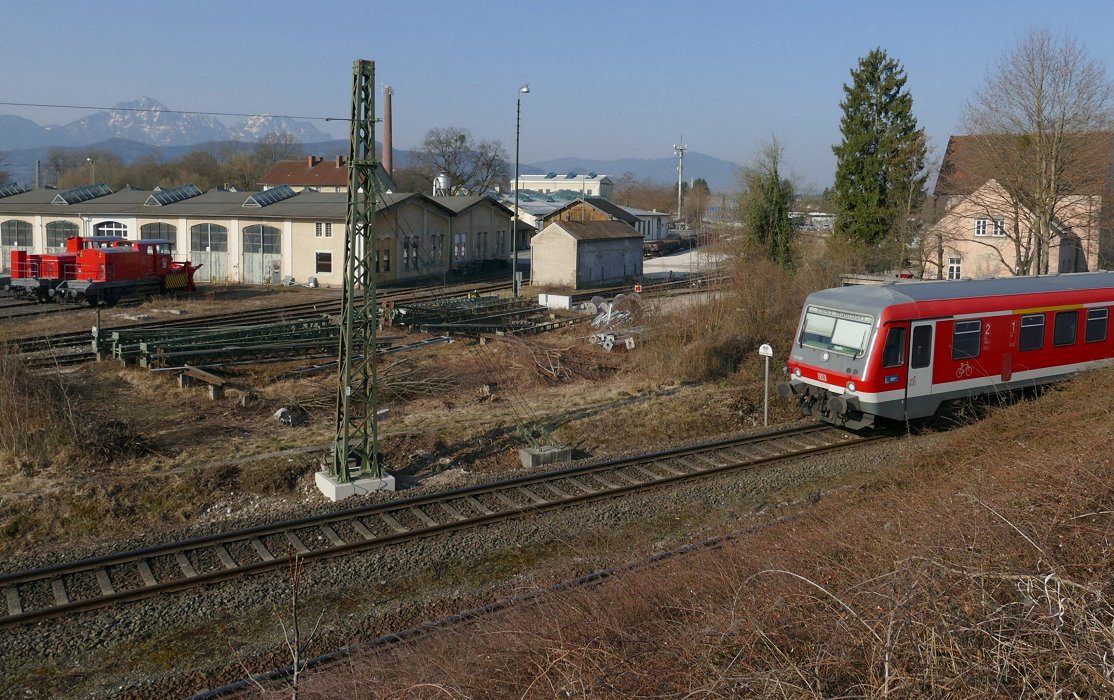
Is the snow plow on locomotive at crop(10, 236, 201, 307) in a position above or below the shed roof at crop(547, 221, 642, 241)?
below

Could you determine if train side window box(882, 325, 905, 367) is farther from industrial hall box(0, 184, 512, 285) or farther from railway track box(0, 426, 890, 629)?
industrial hall box(0, 184, 512, 285)

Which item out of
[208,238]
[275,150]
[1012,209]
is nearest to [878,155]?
[1012,209]

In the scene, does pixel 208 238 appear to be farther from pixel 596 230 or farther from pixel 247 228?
pixel 596 230

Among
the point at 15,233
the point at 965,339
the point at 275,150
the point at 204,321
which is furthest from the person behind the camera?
the point at 275,150

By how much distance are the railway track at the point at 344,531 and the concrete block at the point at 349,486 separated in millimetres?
993

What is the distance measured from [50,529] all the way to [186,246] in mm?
30987

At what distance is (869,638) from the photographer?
17.0 ft

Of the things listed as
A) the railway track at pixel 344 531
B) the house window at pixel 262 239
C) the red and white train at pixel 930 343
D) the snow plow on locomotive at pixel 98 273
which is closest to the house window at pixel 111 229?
the house window at pixel 262 239

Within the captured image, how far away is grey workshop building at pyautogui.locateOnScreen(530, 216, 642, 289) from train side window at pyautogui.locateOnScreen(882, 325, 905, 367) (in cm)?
2417

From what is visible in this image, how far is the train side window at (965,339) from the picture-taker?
47.8ft

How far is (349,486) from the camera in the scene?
12391 mm

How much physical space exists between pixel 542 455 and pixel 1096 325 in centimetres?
1067

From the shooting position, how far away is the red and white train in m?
14.0

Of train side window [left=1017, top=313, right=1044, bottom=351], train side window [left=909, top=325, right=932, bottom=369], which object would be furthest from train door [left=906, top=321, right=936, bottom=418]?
train side window [left=1017, top=313, right=1044, bottom=351]
